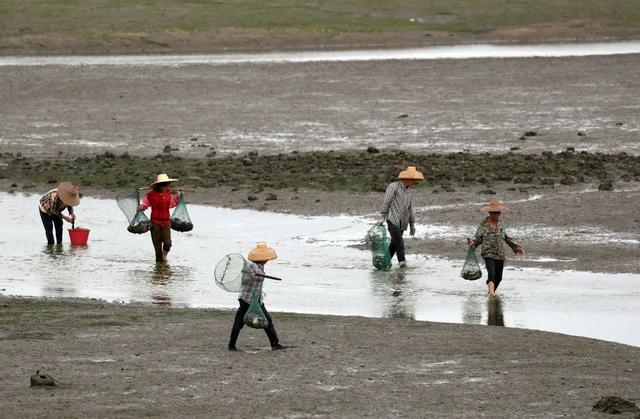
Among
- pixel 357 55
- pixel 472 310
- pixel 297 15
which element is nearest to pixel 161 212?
pixel 472 310

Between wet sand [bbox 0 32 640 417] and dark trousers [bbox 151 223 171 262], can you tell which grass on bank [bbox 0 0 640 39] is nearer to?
wet sand [bbox 0 32 640 417]

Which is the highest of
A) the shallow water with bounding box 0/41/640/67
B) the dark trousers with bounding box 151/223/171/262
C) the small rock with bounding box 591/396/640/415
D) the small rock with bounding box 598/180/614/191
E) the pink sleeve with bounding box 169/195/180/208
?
the shallow water with bounding box 0/41/640/67

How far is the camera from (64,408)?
1149cm

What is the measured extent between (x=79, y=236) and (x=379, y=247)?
5.00 m

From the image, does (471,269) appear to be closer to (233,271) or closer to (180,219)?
(233,271)

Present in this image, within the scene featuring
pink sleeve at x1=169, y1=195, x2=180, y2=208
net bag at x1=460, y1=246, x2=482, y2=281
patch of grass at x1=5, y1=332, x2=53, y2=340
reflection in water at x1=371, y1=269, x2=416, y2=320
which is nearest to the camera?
patch of grass at x1=5, y1=332, x2=53, y2=340

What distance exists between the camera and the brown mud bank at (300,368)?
38.0 ft

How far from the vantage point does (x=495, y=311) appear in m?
16.5

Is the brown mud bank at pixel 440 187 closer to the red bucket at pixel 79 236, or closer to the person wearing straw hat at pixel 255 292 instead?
the red bucket at pixel 79 236

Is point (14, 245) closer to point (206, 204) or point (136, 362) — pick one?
point (206, 204)

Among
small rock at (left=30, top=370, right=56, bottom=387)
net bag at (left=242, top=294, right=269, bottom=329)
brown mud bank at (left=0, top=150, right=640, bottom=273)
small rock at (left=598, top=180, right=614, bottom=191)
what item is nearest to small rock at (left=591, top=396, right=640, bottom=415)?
net bag at (left=242, top=294, right=269, bottom=329)

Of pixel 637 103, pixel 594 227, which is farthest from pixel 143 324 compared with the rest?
pixel 637 103

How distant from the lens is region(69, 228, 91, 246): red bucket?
71.6 feet

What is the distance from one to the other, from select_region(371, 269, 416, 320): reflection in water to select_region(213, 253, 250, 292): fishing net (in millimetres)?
2911
